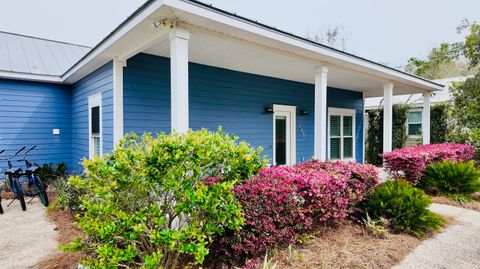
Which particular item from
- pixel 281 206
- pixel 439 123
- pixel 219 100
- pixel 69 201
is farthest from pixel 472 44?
pixel 69 201

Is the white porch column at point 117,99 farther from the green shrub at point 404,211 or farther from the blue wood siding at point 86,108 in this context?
the green shrub at point 404,211

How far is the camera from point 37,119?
21.3ft

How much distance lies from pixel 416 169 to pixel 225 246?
15.3ft

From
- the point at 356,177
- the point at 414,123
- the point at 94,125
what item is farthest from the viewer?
the point at 414,123

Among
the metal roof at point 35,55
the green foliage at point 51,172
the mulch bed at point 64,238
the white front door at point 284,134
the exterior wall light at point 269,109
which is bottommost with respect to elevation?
the mulch bed at point 64,238

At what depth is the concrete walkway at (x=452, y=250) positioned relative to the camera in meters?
2.90

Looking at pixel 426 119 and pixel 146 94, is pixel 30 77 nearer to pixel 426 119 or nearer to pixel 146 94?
pixel 146 94

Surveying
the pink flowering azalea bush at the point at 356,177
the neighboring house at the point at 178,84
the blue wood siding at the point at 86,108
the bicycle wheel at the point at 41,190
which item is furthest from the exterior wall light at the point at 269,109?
the bicycle wheel at the point at 41,190

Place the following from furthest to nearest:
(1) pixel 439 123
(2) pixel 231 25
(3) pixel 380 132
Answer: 1. (3) pixel 380 132
2. (1) pixel 439 123
3. (2) pixel 231 25

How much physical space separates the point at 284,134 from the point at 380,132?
587cm

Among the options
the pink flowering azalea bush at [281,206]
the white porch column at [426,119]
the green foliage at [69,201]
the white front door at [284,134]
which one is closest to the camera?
the pink flowering azalea bush at [281,206]

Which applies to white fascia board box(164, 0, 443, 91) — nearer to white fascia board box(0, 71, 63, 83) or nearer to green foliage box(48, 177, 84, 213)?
green foliage box(48, 177, 84, 213)

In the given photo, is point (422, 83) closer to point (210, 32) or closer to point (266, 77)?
point (266, 77)

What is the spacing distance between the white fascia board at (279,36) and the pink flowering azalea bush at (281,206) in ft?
6.26
